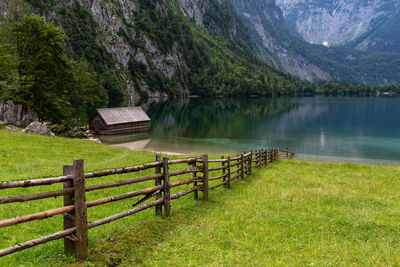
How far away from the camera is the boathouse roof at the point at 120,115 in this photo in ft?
200

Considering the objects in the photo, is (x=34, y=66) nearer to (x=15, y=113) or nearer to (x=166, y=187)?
(x=15, y=113)

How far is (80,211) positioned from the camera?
7855mm

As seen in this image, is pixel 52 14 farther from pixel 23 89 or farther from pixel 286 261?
pixel 286 261

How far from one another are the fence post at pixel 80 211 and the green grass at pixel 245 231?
0.33m

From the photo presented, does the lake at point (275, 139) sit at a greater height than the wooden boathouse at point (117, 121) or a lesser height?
lesser

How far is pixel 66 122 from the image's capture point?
2122 inches

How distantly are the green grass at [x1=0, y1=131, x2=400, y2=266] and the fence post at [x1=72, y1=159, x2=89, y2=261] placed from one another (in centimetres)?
33

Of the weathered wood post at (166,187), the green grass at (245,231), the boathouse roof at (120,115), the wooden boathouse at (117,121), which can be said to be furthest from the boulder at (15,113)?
the weathered wood post at (166,187)

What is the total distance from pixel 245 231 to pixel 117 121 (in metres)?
54.9

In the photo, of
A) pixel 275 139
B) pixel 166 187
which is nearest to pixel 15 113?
pixel 166 187

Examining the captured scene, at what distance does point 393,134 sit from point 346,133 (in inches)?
395

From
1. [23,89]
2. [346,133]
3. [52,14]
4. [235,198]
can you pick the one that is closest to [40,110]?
[23,89]

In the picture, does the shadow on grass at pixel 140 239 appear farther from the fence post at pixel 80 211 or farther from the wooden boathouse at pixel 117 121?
the wooden boathouse at pixel 117 121

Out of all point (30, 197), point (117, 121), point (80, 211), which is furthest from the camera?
point (117, 121)
